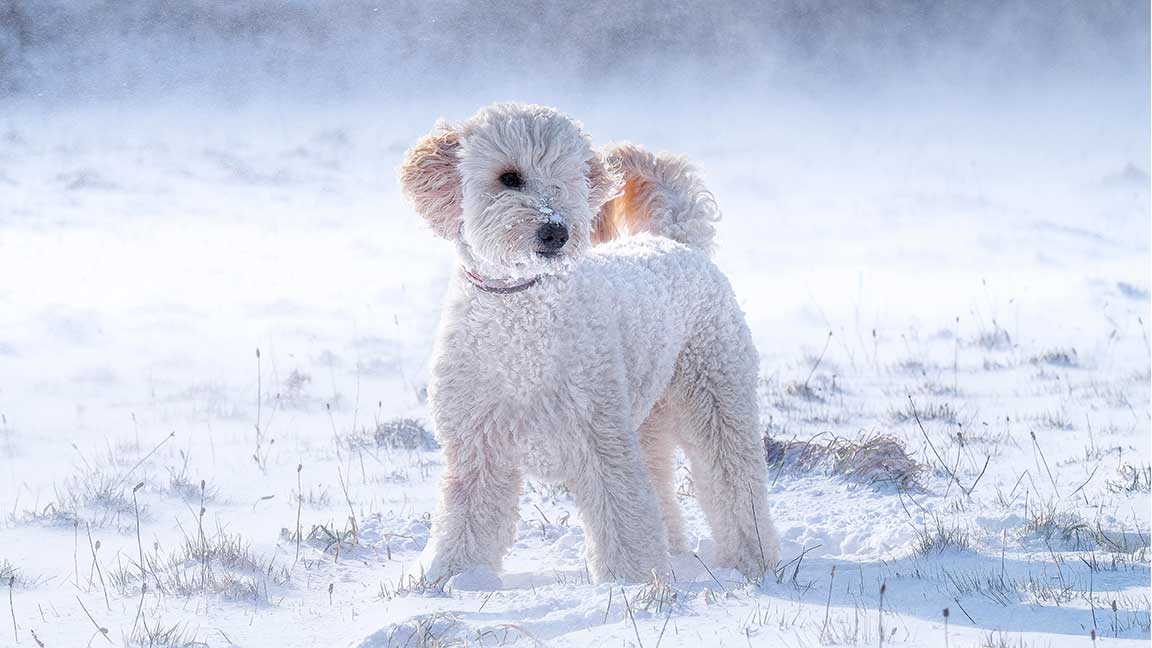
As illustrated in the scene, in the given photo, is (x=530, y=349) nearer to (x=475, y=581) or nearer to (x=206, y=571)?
(x=475, y=581)

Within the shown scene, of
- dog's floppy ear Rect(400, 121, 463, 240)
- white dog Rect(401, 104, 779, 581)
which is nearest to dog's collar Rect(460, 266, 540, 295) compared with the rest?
white dog Rect(401, 104, 779, 581)

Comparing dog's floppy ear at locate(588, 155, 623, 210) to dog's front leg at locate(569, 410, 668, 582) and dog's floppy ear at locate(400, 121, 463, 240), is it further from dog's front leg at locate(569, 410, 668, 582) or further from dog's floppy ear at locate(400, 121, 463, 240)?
dog's front leg at locate(569, 410, 668, 582)

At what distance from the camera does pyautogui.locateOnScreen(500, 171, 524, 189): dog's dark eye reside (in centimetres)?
502

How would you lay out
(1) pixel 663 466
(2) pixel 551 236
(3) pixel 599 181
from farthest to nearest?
(1) pixel 663 466, (3) pixel 599 181, (2) pixel 551 236

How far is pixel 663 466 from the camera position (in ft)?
21.4

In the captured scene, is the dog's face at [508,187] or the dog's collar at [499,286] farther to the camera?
the dog's collar at [499,286]

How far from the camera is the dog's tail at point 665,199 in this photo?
6934 millimetres

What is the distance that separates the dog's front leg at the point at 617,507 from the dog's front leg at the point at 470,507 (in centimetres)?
38

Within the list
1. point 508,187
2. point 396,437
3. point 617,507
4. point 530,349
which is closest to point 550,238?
point 508,187

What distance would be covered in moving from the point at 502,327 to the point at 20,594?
2516 mm

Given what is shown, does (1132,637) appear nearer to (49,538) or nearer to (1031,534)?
(1031,534)

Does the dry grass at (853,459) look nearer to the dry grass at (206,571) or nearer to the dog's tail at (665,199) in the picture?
the dog's tail at (665,199)

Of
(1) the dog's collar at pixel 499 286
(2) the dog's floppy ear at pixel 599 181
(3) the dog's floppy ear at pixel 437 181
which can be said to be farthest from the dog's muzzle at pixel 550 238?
(2) the dog's floppy ear at pixel 599 181

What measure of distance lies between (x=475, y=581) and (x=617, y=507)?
718 millimetres
